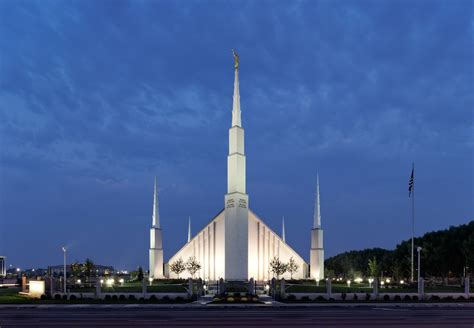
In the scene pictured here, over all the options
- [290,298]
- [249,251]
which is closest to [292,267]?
[249,251]

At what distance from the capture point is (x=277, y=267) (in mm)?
61625

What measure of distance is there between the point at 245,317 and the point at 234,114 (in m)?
31.0

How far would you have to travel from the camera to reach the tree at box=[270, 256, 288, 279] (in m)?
61.8

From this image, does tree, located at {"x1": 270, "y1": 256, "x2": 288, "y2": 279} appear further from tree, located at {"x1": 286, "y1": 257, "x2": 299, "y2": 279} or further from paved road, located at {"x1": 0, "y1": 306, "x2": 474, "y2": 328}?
paved road, located at {"x1": 0, "y1": 306, "x2": 474, "y2": 328}

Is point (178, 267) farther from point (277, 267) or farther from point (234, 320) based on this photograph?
point (234, 320)

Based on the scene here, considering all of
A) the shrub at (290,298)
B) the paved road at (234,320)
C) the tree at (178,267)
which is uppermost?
the paved road at (234,320)

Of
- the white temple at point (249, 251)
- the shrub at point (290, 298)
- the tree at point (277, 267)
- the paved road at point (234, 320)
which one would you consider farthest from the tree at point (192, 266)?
the paved road at point (234, 320)

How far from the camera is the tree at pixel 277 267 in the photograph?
6184cm

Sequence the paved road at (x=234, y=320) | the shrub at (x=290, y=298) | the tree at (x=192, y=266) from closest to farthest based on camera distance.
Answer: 1. the paved road at (x=234, y=320)
2. the shrub at (x=290, y=298)
3. the tree at (x=192, y=266)

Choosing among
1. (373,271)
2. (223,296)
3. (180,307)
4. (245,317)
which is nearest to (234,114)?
(223,296)

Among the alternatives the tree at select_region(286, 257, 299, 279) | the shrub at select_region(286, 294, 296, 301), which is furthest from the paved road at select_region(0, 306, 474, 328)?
the tree at select_region(286, 257, 299, 279)

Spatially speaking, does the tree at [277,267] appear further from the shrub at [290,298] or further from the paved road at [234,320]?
the paved road at [234,320]

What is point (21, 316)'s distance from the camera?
2316cm

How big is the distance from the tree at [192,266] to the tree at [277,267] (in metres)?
9.86
